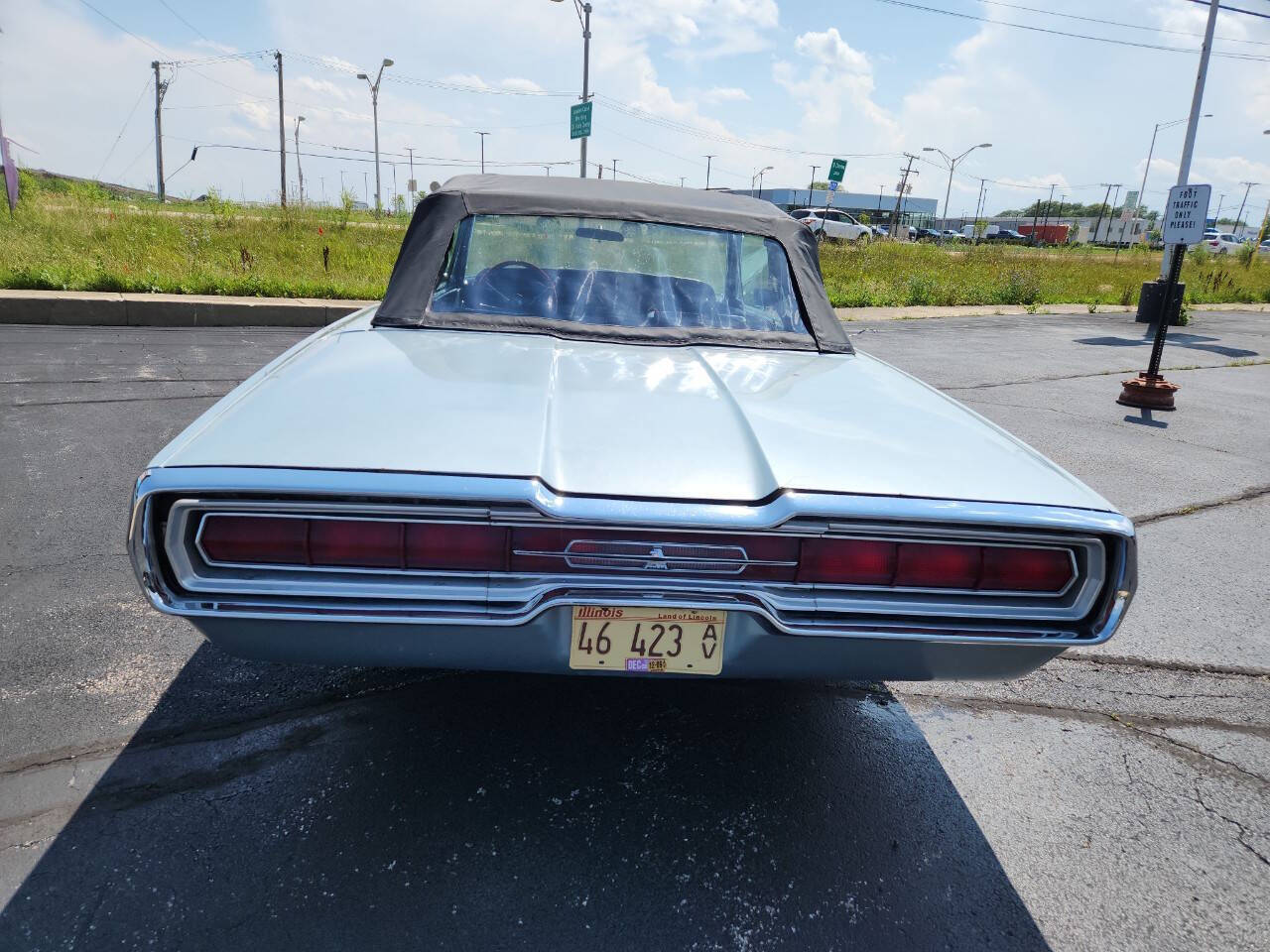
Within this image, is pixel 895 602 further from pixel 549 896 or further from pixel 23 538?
pixel 23 538

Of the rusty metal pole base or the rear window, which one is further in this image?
the rusty metal pole base

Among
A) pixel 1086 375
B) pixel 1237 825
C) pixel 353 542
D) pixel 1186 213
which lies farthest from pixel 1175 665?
pixel 1086 375


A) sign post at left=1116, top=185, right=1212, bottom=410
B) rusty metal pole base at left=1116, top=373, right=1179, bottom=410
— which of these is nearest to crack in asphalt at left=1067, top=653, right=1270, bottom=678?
sign post at left=1116, top=185, right=1212, bottom=410

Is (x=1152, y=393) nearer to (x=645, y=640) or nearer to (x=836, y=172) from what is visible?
(x=645, y=640)

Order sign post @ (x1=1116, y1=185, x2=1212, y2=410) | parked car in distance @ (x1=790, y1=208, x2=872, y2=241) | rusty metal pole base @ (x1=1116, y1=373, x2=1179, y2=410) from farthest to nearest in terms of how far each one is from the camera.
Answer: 1. parked car in distance @ (x1=790, y1=208, x2=872, y2=241)
2. rusty metal pole base @ (x1=1116, y1=373, x2=1179, y2=410)
3. sign post @ (x1=1116, y1=185, x2=1212, y2=410)

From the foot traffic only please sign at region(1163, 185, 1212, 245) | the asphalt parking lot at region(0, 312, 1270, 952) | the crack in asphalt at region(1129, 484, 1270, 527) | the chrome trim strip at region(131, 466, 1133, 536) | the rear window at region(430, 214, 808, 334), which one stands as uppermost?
the foot traffic only please sign at region(1163, 185, 1212, 245)

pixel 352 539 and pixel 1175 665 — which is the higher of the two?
pixel 352 539

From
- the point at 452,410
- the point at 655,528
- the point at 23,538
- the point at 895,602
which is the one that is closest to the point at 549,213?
the point at 452,410

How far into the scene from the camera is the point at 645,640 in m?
1.71

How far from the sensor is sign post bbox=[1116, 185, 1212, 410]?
752 cm

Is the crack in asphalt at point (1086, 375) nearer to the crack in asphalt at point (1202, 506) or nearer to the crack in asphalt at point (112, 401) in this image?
the crack in asphalt at point (1202, 506)

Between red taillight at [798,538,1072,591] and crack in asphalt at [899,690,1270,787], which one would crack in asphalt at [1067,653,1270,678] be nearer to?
crack in asphalt at [899,690,1270,787]

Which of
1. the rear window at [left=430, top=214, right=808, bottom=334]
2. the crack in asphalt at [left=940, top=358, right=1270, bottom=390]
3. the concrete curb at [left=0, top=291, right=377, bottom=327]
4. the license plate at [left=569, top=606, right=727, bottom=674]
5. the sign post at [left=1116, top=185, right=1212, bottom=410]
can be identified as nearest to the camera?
the license plate at [left=569, top=606, right=727, bottom=674]

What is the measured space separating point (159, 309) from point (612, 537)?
30.6 feet
